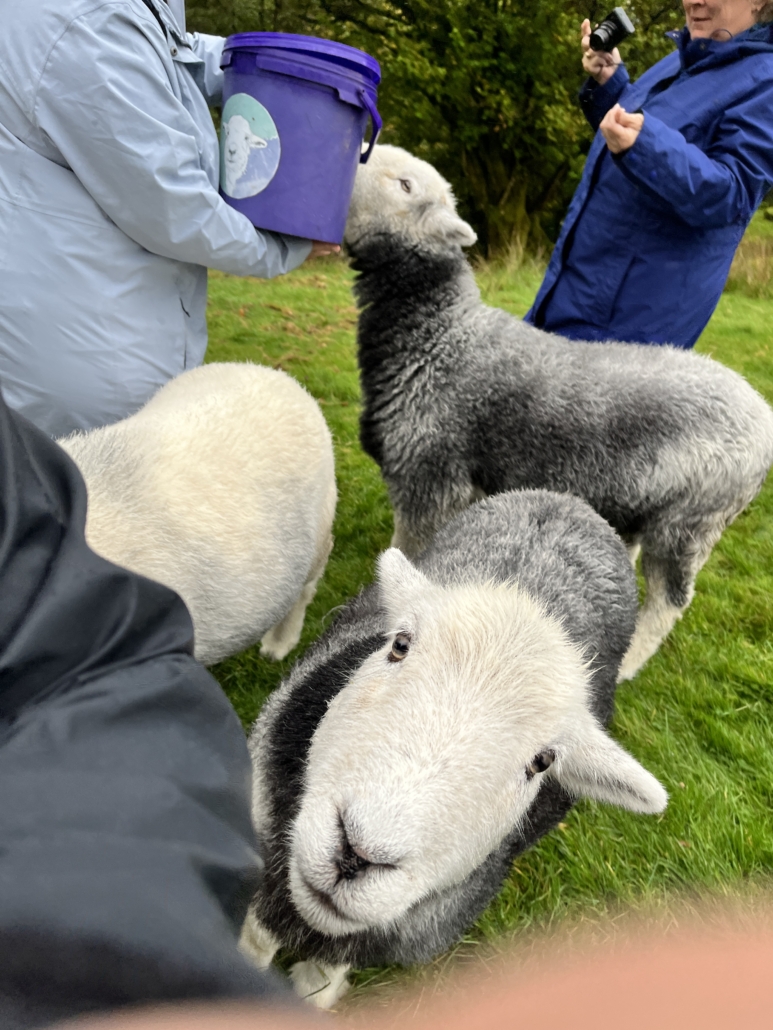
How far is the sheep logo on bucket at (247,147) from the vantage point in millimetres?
2527

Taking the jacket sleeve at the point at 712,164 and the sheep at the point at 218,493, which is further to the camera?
the jacket sleeve at the point at 712,164

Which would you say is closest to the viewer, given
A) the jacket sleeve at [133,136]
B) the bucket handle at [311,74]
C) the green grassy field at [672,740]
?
the jacket sleeve at [133,136]

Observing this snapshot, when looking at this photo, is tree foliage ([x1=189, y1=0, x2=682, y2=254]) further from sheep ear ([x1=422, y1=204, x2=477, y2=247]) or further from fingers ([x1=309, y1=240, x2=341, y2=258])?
fingers ([x1=309, y1=240, x2=341, y2=258])

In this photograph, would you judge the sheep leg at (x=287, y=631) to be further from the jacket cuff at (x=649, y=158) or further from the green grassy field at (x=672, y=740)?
the jacket cuff at (x=649, y=158)

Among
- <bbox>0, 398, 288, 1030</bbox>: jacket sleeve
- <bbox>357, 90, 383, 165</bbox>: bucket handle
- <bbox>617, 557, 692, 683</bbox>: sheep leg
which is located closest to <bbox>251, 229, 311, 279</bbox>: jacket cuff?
<bbox>357, 90, 383, 165</bbox>: bucket handle

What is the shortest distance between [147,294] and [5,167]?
22.6 inches

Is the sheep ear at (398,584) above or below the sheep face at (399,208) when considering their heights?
below

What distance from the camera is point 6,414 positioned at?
1.00 meters

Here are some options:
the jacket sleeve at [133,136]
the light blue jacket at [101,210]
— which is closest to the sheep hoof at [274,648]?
the light blue jacket at [101,210]

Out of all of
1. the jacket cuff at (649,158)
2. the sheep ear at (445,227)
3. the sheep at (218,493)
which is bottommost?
the sheep at (218,493)

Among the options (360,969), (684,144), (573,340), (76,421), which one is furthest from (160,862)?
(573,340)

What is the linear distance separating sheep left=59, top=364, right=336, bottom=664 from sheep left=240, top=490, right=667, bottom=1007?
312 mm

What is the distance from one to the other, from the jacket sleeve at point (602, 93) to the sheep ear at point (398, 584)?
2604 millimetres

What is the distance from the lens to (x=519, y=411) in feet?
10.1
